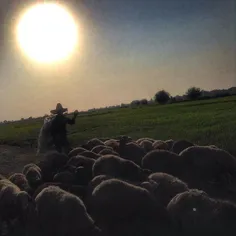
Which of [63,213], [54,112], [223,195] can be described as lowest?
[223,195]

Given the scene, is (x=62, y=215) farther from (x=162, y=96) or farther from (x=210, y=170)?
(x=162, y=96)

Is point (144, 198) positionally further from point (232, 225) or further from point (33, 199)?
point (33, 199)

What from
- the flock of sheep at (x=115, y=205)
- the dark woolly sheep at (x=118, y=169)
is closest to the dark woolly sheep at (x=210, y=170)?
the flock of sheep at (x=115, y=205)

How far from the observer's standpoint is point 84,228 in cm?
824

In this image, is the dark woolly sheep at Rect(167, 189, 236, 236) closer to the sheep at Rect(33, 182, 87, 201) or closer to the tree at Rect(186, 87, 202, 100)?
the sheep at Rect(33, 182, 87, 201)

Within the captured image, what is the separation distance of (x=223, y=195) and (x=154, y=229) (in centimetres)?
379

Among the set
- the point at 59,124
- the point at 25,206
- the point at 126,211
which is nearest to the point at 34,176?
the point at 25,206

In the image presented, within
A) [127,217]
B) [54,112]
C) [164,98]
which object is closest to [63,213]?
[127,217]

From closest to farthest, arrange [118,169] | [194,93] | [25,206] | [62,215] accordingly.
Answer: [62,215] → [25,206] → [118,169] → [194,93]

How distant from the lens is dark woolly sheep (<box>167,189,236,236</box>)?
7992mm

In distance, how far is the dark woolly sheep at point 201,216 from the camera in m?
7.99

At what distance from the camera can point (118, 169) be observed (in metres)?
11.5

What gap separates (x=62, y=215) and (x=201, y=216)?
9.51 feet

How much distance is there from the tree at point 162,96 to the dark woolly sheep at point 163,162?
4797 inches
